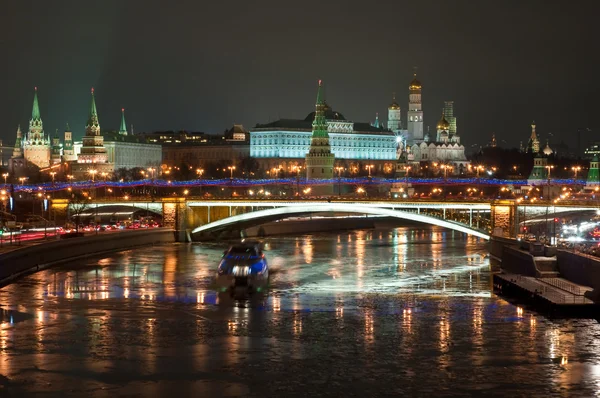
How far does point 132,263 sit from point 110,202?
20.3 meters

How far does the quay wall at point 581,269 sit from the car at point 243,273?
34.2 feet

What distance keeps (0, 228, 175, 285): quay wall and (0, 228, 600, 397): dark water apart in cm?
70

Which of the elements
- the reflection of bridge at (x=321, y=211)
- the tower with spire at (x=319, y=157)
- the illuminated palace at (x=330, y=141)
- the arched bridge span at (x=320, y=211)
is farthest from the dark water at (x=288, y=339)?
the illuminated palace at (x=330, y=141)

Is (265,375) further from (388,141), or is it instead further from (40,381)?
(388,141)

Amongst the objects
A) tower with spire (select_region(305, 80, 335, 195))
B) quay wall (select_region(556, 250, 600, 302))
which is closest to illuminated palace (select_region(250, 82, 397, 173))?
tower with spire (select_region(305, 80, 335, 195))

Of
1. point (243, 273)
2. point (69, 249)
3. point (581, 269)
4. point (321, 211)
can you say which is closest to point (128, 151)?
point (321, 211)

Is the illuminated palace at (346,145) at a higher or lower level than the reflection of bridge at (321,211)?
higher

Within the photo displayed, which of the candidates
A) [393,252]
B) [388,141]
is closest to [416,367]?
[393,252]

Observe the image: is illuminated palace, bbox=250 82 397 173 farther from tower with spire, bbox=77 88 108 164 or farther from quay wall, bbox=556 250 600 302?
quay wall, bbox=556 250 600 302

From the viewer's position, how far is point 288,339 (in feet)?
91.5

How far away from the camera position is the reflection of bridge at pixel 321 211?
55.6m

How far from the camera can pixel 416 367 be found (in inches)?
963

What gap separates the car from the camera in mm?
39688

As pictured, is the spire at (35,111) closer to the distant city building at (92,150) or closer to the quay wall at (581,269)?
the distant city building at (92,150)
